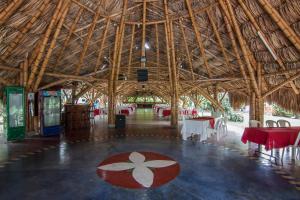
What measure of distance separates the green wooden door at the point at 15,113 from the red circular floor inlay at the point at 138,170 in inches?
184

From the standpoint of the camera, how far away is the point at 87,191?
176 inches

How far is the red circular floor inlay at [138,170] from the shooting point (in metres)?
5.03

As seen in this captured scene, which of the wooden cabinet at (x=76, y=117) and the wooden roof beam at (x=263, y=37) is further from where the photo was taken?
the wooden cabinet at (x=76, y=117)

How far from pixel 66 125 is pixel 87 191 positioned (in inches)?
339

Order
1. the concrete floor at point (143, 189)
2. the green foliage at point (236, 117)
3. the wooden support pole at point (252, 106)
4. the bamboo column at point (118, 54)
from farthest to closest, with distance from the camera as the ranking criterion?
the green foliage at point (236, 117), the wooden support pole at point (252, 106), the bamboo column at point (118, 54), the concrete floor at point (143, 189)

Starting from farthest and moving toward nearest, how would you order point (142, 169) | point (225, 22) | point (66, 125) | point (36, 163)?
point (66, 125) → point (225, 22) → point (36, 163) → point (142, 169)

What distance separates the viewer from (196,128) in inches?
371

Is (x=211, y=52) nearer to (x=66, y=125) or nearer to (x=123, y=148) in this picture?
(x=123, y=148)

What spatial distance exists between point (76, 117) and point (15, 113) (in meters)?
3.48

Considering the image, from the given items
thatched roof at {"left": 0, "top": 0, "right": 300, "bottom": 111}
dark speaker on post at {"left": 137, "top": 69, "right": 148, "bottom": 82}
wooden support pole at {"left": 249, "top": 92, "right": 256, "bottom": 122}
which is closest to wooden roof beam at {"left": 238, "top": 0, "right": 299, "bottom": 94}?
thatched roof at {"left": 0, "top": 0, "right": 300, "bottom": 111}

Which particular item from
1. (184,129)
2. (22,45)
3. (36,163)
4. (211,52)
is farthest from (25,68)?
(211,52)

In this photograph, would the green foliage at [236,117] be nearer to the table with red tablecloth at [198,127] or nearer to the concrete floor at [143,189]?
the table with red tablecloth at [198,127]

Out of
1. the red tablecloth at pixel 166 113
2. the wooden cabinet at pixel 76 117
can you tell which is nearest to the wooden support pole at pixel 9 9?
the wooden cabinet at pixel 76 117

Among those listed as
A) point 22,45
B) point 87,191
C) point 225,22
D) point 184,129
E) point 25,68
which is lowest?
point 87,191
